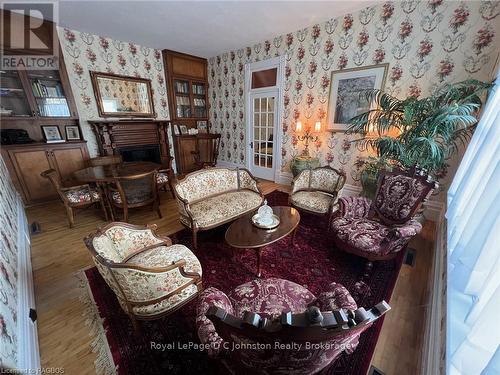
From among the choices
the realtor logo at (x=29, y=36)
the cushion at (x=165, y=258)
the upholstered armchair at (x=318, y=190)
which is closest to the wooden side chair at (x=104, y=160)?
the realtor logo at (x=29, y=36)

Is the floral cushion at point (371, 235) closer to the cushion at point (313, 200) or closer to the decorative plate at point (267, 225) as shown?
the cushion at point (313, 200)

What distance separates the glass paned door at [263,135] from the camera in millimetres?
4473

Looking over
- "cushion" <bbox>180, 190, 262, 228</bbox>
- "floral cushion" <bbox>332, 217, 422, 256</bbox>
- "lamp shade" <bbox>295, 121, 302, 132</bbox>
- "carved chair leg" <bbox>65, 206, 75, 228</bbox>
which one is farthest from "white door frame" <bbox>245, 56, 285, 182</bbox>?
"carved chair leg" <bbox>65, 206, 75, 228</bbox>

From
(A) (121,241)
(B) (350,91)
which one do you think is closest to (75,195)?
(A) (121,241)

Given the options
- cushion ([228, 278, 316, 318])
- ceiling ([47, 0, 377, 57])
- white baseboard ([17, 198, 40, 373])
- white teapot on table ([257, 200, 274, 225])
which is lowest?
white baseboard ([17, 198, 40, 373])

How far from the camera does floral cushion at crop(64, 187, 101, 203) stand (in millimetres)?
2731

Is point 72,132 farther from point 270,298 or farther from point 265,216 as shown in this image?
point 270,298

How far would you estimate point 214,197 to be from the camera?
9.18ft

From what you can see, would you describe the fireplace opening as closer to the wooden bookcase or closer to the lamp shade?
the wooden bookcase

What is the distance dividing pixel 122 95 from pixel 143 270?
14.5 ft

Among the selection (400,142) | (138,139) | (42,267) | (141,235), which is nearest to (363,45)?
(400,142)

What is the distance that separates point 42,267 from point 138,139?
3.05 meters

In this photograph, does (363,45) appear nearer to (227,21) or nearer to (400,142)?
(400,142)

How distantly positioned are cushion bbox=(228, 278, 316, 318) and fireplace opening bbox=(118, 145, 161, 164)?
4.27 m
